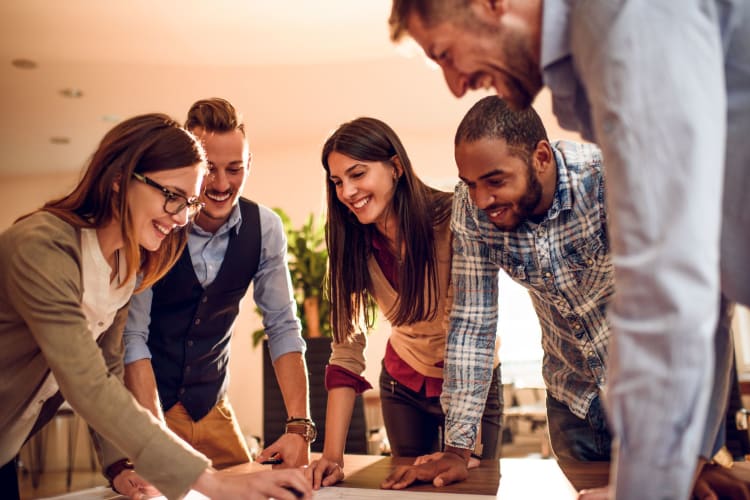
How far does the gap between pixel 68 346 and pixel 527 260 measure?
96cm

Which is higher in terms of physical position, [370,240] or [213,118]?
[213,118]

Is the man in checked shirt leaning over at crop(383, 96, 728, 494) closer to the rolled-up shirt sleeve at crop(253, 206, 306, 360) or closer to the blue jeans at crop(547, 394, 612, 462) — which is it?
the blue jeans at crop(547, 394, 612, 462)

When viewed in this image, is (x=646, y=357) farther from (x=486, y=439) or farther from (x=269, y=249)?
(x=269, y=249)

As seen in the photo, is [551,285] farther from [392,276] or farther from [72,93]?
[72,93]

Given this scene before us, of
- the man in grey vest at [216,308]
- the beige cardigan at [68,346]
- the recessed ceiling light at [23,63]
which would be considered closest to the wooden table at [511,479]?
the man in grey vest at [216,308]

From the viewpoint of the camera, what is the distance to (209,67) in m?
5.18

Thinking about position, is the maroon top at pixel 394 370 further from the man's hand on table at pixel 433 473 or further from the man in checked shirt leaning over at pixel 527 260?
the man's hand on table at pixel 433 473

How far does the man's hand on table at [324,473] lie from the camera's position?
1.46 m

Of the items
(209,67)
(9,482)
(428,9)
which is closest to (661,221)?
(428,9)

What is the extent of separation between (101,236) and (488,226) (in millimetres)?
844

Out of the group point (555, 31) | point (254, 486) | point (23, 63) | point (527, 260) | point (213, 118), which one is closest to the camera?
point (555, 31)

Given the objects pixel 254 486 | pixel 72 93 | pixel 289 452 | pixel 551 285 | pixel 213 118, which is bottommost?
pixel 289 452

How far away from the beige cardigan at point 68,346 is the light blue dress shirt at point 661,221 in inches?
31.1

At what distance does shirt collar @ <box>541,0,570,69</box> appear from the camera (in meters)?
0.72
